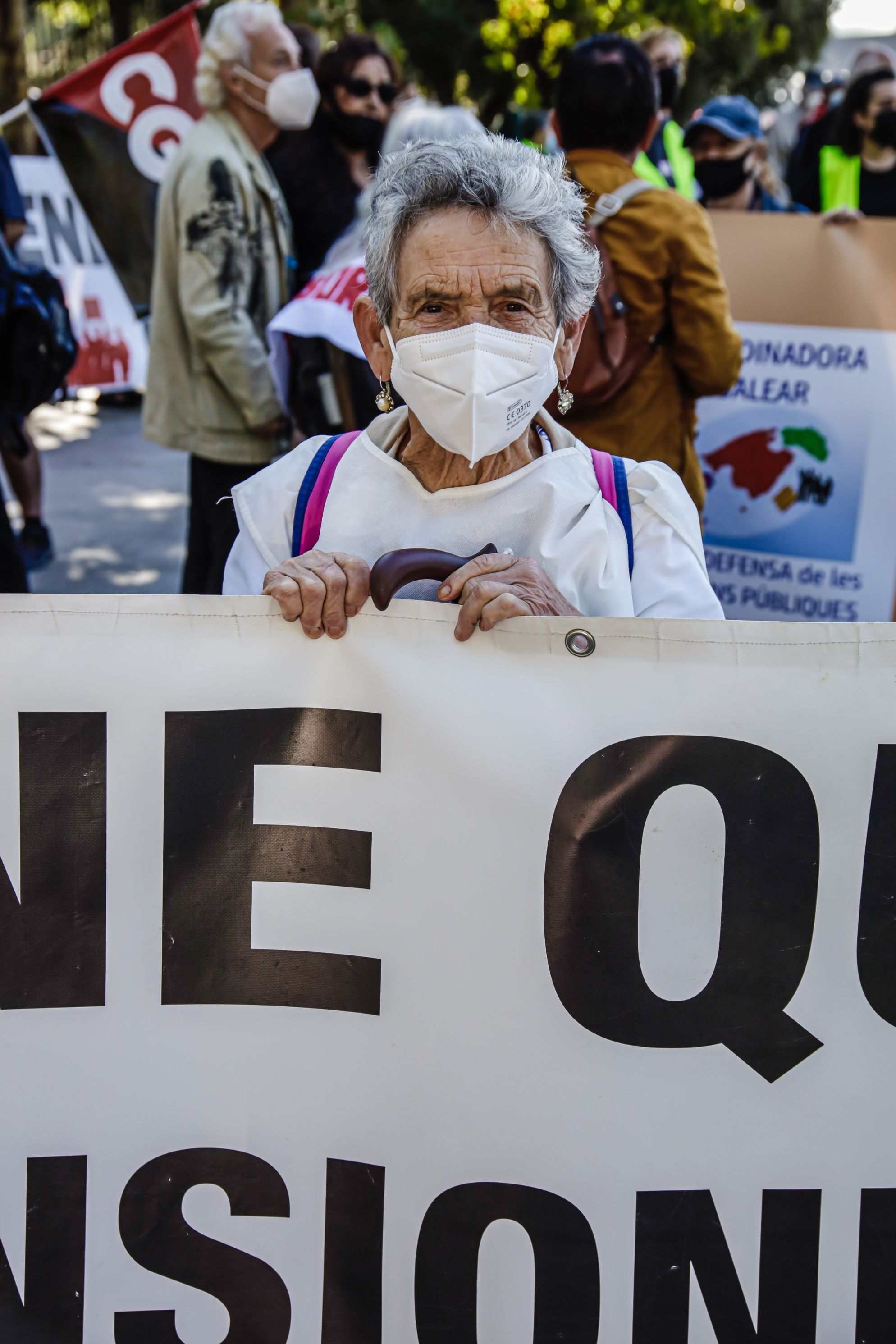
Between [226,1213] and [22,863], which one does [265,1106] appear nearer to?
[226,1213]

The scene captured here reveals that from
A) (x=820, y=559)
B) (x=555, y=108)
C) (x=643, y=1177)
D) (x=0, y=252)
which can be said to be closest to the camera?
(x=643, y=1177)

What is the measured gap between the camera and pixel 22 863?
1542 mm

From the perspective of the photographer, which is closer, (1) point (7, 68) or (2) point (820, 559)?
A: (2) point (820, 559)

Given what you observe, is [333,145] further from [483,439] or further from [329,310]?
[483,439]

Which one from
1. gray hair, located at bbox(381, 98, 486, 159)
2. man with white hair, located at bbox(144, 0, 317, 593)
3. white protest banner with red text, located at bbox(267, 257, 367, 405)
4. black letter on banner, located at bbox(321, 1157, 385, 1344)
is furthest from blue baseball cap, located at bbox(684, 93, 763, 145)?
black letter on banner, located at bbox(321, 1157, 385, 1344)

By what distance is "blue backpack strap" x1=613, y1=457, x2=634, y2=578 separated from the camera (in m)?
1.81

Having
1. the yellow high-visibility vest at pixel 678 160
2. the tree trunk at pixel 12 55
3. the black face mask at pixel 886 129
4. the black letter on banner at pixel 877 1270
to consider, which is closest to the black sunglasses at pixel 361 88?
the yellow high-visibility vest at pixel 678 160

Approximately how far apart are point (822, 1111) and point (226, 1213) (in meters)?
0.77

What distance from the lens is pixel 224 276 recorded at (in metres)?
3.84

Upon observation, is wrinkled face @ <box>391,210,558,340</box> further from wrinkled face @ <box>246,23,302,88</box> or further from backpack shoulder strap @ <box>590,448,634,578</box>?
wrinkled face @ <box>246,23,302,88</box>

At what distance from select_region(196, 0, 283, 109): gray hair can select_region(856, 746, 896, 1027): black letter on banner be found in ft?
11.3

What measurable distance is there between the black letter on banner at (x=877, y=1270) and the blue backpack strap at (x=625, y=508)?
91 centimetres

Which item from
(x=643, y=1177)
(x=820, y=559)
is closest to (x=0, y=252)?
(x=820, y=559)

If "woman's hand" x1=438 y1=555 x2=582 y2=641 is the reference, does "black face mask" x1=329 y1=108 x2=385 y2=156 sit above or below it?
above
